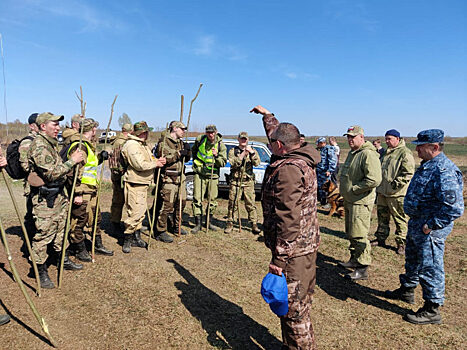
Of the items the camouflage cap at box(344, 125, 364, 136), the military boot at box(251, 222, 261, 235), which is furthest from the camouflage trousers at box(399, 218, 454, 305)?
the military boot at box(251, 222, 261, 235)

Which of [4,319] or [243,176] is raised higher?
[243,176]

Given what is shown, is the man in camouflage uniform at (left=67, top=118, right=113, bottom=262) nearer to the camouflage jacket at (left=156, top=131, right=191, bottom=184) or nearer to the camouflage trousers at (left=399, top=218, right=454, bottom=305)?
the camouflage jacket at (left=156, top=131, right=191, bottom=184)

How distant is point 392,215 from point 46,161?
5.90 m

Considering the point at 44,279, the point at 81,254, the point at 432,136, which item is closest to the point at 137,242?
the point at 81,254

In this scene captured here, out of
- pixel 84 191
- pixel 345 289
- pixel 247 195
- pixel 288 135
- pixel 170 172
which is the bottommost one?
pixel 345 289

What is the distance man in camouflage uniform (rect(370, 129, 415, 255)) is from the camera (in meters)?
5.61

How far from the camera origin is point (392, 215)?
5.91 meters

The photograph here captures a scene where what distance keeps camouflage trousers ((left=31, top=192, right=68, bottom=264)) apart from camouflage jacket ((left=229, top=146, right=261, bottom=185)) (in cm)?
348

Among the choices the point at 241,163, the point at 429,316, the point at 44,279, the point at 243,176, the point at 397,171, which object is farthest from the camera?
the point at 243,176

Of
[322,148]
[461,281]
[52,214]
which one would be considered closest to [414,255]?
[461,281]

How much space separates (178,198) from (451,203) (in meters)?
4.61

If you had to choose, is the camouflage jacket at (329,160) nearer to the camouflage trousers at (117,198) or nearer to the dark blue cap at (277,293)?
the camouflage trousers at (117,198)

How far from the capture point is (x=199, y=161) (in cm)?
646

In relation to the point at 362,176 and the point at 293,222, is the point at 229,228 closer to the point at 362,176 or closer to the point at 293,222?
the point at 362,176
